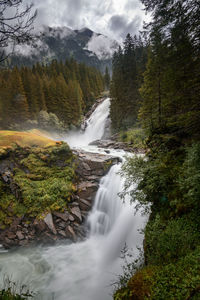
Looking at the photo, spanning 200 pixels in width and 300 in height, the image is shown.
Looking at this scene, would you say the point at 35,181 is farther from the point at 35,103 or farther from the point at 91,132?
the point at 91,132

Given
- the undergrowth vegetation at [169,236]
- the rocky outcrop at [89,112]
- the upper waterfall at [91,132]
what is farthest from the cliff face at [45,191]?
the rocky outcrop at [89,112]

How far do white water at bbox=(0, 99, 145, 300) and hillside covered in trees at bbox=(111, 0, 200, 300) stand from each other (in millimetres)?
1241

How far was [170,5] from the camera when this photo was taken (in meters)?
6.00

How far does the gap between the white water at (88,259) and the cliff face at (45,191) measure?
2.36 feet

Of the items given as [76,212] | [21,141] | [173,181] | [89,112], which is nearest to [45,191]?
[76,212]

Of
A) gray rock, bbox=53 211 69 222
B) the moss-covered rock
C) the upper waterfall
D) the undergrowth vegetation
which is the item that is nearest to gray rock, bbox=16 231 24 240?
the moss-covered rock

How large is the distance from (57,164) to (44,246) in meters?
5.91

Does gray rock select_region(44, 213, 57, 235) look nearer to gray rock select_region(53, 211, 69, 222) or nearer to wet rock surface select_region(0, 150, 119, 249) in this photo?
wet rock surface select_region(0, 150, 119, 249)

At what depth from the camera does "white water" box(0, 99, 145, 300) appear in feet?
20.5

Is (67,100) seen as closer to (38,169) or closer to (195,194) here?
(38,169)

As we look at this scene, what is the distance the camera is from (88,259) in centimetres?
788

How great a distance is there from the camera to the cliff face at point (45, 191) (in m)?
9.45

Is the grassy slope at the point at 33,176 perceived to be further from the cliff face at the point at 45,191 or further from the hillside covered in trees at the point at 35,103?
the hillside covered in trees at the point at 35,103

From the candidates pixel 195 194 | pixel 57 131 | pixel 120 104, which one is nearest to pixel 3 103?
pixel 57 131
